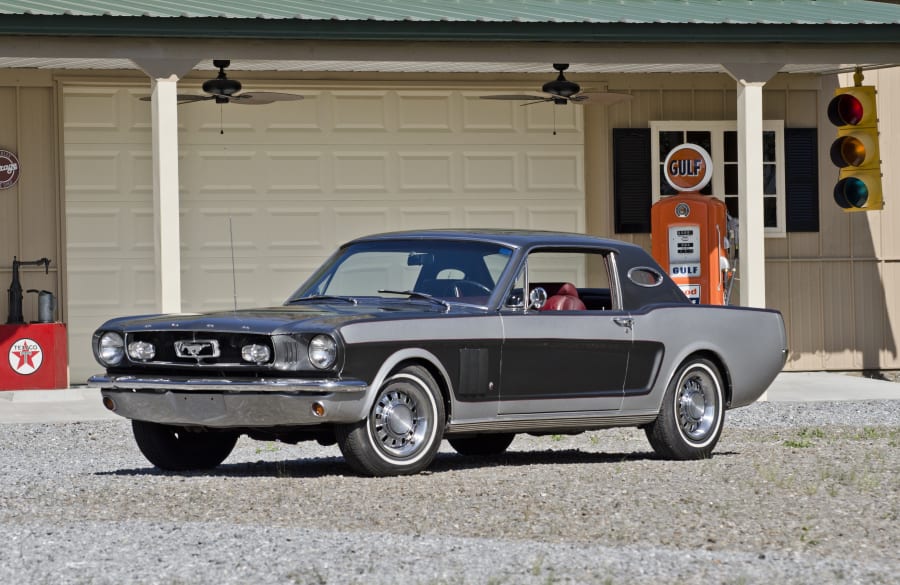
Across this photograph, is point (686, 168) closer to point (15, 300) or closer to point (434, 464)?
point (15, 300)

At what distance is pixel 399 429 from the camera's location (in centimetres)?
847

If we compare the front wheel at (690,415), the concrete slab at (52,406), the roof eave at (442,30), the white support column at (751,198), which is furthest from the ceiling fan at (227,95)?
the front wheel at (690,415)

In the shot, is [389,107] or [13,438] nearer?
[13,438]

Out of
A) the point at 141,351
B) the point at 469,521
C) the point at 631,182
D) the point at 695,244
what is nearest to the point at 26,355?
the point at 631,182

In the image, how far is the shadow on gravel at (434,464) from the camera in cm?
901

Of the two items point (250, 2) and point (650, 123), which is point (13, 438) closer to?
point (250, 2)

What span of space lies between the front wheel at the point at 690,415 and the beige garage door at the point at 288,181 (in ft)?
23.9

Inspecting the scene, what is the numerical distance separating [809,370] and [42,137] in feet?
27.7

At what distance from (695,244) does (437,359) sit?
8.33 meters

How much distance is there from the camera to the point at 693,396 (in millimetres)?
10062

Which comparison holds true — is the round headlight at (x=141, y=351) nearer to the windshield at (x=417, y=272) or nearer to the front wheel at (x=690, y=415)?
the windshield at (x=417, y=272)

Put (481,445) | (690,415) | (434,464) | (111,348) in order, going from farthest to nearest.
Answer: (481,445) < (690,415) < (434,464) < (111,348)

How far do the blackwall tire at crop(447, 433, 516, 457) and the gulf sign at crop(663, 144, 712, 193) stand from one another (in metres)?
7.16

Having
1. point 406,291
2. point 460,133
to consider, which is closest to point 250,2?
point 460,133
